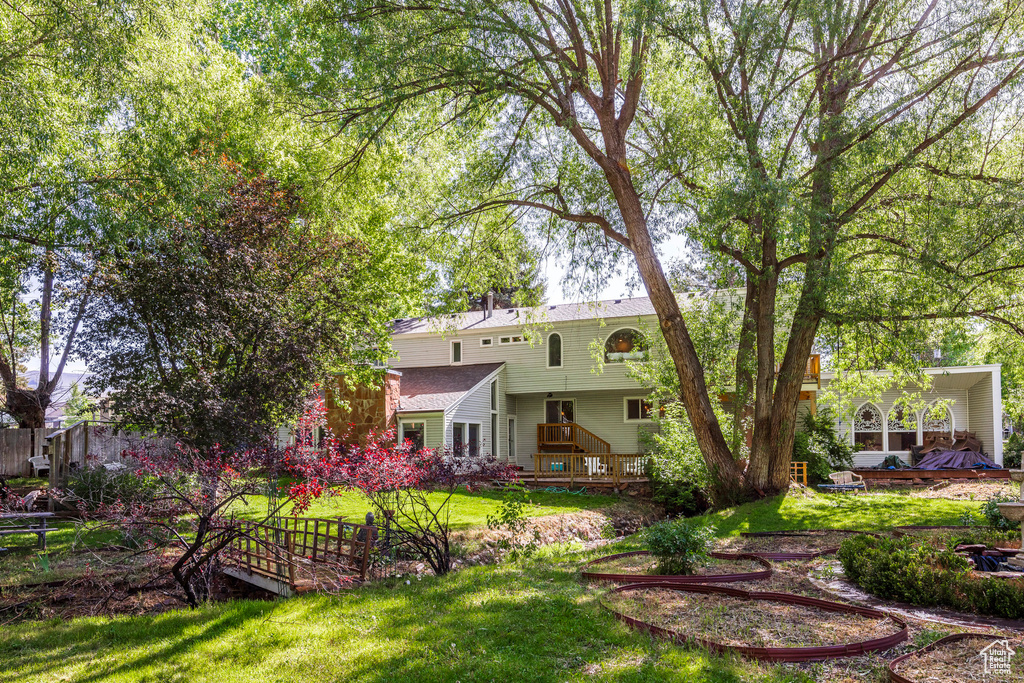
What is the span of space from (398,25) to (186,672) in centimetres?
1114

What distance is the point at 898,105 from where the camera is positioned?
1242 cm

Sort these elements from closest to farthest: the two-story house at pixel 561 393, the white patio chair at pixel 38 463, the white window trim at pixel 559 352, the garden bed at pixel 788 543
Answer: the garden bed at pixel 788 543 → the white patio chair at pixel 38 463 → the two-story house at pixel 561 393 → the white window trim at pixel 559 352

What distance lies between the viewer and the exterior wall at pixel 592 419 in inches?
1005

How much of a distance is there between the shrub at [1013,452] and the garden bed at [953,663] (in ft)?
78.8

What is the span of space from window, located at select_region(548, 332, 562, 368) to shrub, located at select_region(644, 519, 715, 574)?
17.5 meters

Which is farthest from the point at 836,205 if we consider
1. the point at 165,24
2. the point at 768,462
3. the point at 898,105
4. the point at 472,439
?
the point at 472,439

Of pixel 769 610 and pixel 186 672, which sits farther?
pixel 769 610

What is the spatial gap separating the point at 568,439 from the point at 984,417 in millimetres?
14890

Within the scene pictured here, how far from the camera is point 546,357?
84.4 ft

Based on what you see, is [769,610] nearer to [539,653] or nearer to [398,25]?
[539,653]

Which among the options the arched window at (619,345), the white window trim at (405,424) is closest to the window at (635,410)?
the arched window at (619,345)

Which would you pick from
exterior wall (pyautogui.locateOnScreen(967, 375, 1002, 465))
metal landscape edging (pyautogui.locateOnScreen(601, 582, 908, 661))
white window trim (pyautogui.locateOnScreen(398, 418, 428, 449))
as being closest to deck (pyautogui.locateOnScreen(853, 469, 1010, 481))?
exterior wall (pyautogui.locateOnScreen(967, 375, 1002, 465))

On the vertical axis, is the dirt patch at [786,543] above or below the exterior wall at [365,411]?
below

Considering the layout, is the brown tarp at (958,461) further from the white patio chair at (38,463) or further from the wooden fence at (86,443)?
the white patio chair at (38,463)
